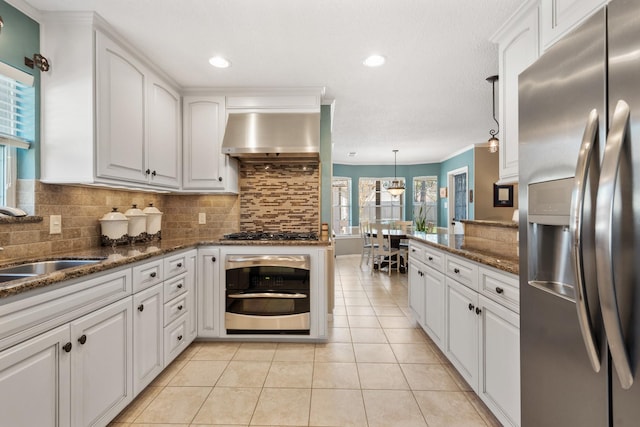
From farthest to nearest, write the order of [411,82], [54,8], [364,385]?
[411,82]
[364,385]
[54,8]

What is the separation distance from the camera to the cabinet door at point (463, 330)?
72.2 inches

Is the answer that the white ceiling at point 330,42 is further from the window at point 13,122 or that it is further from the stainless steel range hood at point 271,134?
the window at point 13,122

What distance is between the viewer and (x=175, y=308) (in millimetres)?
2283

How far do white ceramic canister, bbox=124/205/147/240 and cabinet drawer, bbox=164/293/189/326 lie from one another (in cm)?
67

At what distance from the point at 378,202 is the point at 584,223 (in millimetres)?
7700

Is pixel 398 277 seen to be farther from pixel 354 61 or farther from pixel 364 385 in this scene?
pixel 354 61

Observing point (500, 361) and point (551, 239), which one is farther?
point (500, 361)

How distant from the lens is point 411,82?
2.92 metres

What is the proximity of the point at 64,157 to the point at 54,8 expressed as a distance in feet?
2.86

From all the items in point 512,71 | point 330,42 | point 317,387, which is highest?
point 330,42

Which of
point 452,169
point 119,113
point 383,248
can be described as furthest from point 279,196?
point 452,169

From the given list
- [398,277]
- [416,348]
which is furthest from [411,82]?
[398,277]

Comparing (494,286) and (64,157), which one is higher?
(64,157)

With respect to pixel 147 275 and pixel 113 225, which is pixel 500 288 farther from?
pixel 113 225
